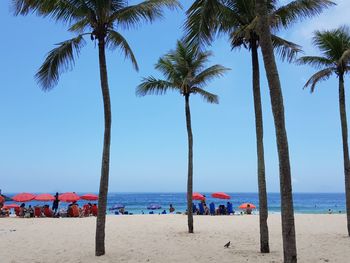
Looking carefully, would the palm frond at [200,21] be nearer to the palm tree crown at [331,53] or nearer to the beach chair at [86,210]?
the palm tree crown at [331,53]

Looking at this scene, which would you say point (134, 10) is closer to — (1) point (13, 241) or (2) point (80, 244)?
(2) point (80, 244)

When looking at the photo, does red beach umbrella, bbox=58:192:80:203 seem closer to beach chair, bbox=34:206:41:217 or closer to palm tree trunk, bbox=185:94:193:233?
beach chair, bbox=34:206:41:217

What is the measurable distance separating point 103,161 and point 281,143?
546cm

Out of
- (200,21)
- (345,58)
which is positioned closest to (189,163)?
(345,58)

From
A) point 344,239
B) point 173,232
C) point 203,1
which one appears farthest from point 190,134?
point 203,1

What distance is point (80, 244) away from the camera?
13805 millimetres

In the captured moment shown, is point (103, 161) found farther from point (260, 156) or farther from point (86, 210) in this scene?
point (86, 210)

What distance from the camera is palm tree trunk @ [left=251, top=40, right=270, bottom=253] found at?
37.4 ft

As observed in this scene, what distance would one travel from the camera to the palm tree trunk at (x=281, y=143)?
7.25 meters

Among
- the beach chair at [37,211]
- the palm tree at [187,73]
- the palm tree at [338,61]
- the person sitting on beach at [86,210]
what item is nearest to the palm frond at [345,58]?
the palm tree at [338,61]

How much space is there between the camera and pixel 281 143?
7531mm

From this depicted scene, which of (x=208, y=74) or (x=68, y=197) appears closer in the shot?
(x=208, y=74)

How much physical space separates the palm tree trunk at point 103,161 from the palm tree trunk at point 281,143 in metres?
5.20

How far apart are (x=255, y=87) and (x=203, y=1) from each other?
3.17m
